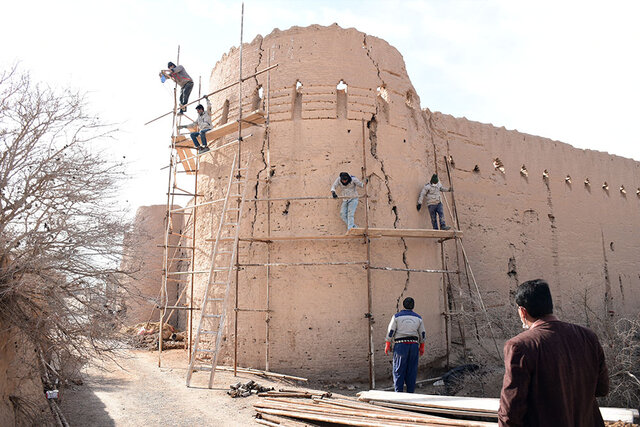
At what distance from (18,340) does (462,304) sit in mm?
8340

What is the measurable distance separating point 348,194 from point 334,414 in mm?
4077

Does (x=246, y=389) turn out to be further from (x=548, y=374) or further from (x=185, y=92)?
(x=185, y=92)

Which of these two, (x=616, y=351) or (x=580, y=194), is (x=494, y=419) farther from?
(x=580, y=194)

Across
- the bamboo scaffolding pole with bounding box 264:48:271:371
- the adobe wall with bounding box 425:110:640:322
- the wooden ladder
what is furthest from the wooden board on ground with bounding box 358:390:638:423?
the adobe wall with bounding box 425:110:640:322

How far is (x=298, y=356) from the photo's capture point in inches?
321

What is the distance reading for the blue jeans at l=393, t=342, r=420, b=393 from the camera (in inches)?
264

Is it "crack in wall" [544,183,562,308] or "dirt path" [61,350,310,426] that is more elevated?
"crack in wall" [544,183,562,308]

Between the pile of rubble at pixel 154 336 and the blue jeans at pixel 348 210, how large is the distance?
16.6ft

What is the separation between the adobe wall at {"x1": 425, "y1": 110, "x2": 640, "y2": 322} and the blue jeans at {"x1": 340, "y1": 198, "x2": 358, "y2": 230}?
4.70m

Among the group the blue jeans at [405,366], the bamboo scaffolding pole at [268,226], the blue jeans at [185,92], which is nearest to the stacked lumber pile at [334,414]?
the blue jeans at [405,366]

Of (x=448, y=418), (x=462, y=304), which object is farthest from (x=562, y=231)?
(x=448, y=418)

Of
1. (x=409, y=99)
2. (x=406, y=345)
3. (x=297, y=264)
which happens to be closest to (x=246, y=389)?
(x=297, y=264)

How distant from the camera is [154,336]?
38.4ft

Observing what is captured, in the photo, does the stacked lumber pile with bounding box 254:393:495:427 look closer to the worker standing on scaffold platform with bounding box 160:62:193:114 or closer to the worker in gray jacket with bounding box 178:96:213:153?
the worker in gray jacket with bounding box 178:96:213:153
